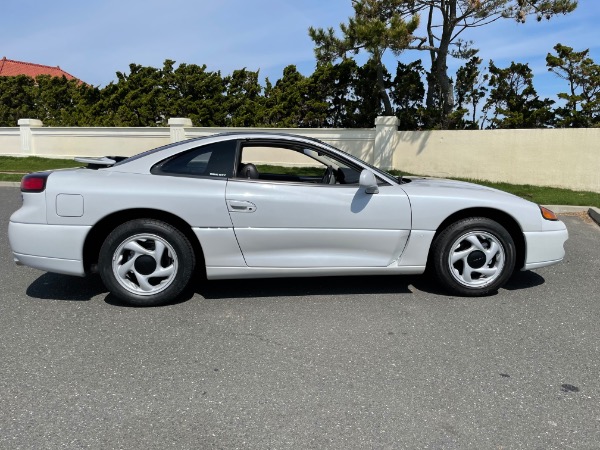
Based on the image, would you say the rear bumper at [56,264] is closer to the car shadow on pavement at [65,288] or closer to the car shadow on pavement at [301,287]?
the car shadow on pavement at [65,288]

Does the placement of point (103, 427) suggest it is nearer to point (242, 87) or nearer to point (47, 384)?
point (47, 384)

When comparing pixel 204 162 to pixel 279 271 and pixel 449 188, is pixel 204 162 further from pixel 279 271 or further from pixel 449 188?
pixel 449 188

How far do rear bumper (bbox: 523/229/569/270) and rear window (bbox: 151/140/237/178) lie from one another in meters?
2.71

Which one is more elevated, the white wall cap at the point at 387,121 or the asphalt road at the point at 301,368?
the white wall cap at the point at 387,121

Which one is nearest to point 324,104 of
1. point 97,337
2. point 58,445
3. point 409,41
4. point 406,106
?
point 406,106

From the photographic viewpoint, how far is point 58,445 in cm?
235

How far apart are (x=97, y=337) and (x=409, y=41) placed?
12.1 metres

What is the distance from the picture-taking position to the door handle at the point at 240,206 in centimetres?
408

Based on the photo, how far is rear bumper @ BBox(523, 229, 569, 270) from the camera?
14.6ft

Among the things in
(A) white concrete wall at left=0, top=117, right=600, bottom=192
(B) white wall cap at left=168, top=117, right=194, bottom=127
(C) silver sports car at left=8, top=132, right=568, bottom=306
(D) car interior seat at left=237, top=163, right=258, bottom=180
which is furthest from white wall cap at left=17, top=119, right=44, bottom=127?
(D) car interior seat at left=237, top=163, right=258, bottom=180

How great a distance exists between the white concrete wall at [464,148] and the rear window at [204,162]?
11009mm

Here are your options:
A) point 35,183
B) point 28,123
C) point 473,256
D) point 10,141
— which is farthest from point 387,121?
point 10,141

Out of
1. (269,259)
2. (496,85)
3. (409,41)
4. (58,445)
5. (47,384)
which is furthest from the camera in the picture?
(496,85)

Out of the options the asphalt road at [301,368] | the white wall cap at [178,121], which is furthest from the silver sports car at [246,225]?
the white wall cap at [178,121]
